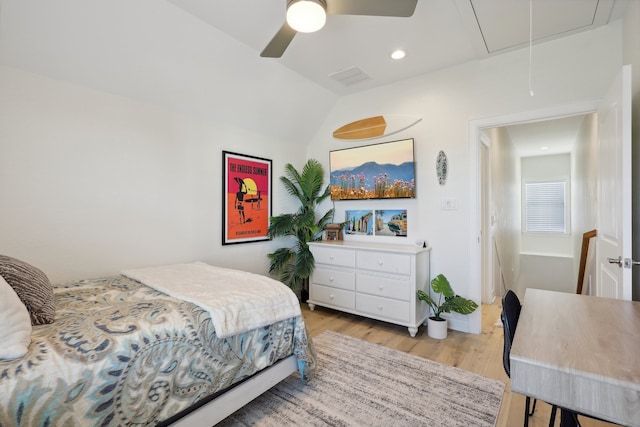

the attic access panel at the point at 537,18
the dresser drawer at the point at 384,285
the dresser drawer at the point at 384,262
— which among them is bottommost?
the dresser drawer at the point at 384,285

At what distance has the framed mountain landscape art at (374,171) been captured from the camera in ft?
10.7

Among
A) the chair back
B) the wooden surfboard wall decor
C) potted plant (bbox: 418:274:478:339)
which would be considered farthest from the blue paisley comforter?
the wooden surfboard wall decor

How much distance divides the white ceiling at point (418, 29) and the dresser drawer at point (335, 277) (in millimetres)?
2201

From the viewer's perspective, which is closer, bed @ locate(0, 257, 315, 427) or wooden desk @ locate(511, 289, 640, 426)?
wooden desk @ locate(511, 289, 640, 426)

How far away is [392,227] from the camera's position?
137 inches

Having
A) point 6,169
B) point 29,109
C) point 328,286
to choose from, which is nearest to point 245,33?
point 29,109

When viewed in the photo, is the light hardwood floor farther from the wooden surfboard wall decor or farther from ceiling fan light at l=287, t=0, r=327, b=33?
ceiling fan light at l=287, t=0, r=327, b=33

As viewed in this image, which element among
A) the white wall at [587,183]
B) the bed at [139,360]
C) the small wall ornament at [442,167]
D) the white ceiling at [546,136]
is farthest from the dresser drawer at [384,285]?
the white ceiling at [546,136]

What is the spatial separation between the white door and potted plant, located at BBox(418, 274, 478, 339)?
0.96m

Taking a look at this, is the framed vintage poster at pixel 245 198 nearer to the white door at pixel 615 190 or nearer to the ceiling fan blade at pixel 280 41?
the ceiling fan blade at pixel 280 41

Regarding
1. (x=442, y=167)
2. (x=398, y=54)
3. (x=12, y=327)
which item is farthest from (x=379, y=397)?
(x=398, y=54)

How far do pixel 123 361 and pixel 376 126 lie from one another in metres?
3.16

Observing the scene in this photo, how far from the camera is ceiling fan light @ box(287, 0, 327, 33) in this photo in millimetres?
1577

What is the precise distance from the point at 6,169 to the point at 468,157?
3713 mm
